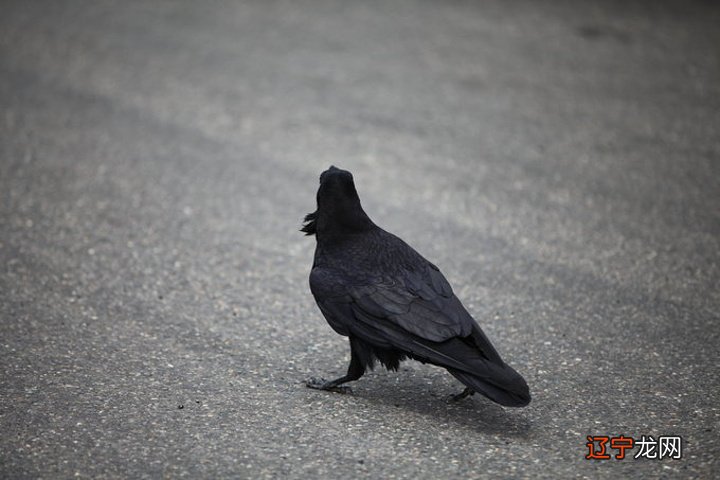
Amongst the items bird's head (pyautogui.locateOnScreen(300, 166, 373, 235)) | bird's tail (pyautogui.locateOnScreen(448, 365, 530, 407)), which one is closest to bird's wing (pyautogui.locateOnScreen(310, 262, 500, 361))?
bird's tail (pyautogui.locateOnScreen(448, 365, 530, 407))

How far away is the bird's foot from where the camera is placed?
15.2 ft

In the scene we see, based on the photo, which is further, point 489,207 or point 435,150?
point 435,150

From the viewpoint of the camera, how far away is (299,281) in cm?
611

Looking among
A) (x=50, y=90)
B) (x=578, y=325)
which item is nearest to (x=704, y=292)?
(x=578, y=325)

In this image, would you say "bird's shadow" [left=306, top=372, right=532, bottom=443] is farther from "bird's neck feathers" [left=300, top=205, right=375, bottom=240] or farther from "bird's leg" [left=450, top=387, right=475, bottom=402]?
"bird's neck feathers" [left=300, top=205, right=375, bottom=240]

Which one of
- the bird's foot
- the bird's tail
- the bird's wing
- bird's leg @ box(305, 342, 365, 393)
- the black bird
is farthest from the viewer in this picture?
the bird's foot

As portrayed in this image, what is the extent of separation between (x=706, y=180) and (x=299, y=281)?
4129mm

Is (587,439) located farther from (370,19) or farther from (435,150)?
(370,19)

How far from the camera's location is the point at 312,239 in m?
6.75

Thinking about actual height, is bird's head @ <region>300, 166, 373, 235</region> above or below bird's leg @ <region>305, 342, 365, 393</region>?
above

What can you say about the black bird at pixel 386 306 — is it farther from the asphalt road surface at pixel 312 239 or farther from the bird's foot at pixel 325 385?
the asphalt road surface at pixel 312 239

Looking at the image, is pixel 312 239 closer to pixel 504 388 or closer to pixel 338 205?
pixel 338 205

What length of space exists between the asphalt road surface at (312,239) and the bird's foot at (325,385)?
70 mm

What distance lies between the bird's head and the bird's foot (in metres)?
0.86
